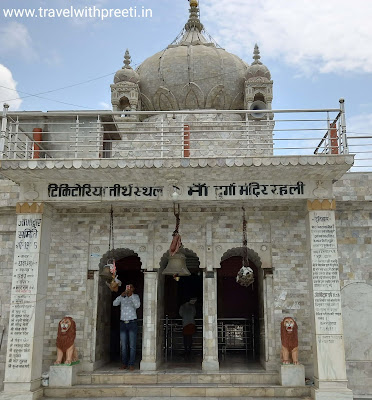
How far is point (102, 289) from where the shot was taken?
12.2 metres

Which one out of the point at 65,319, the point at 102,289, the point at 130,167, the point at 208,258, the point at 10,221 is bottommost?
the point at 65,319

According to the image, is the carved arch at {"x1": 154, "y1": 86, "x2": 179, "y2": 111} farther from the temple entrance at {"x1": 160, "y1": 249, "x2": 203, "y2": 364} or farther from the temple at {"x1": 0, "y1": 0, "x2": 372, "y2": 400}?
the temple entrance at {"x1": 160, "y1": 249, "x2": 203, "y2": 364}

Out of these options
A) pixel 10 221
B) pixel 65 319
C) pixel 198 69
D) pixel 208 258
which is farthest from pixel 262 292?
pixel 198 69

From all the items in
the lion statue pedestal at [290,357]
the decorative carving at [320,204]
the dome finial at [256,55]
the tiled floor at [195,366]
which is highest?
the dome finial at [256,55]

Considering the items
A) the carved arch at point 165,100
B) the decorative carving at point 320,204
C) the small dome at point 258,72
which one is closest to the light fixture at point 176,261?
the decorative carving at point 320,204

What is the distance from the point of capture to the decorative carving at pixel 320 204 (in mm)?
10312

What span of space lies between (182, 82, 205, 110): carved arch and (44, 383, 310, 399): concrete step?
10775 millimetres

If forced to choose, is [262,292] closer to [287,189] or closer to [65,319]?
[287,189]

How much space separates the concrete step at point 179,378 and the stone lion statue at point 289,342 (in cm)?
55

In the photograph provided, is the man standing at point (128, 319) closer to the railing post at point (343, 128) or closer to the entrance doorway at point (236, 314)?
the entrance doorway at point (236, 314)

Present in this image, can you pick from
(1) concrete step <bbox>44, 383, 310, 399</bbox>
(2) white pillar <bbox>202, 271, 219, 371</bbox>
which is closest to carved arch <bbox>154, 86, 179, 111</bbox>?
(2) white pillar <bbox>202, 271, 219, 371</bbox>

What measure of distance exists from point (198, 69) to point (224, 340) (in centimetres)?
1048

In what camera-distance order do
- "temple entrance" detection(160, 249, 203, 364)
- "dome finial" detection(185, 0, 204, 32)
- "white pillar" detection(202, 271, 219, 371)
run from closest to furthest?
"white pillar" detection(202, 271, 219, 371)
"temple entrance" detection(160, 249, 203, 364)
"dome finial" detection(185, 0, 204, 32)

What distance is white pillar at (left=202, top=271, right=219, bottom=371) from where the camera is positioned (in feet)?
36.2
